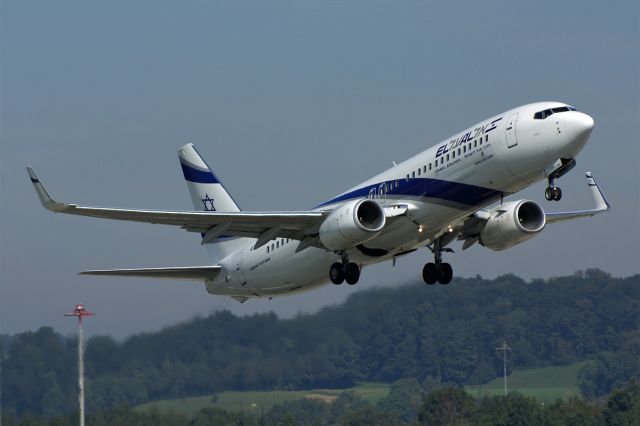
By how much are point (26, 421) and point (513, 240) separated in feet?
77.6

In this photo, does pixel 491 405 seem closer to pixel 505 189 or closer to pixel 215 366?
pixel 215 366

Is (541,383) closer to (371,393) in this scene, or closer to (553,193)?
(371,393)

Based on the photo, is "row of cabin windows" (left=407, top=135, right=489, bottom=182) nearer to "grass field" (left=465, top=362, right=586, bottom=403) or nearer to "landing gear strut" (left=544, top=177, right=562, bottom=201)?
"landing gear strut" (left=544, top=177, right=562, bottom=201)

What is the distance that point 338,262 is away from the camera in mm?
44312

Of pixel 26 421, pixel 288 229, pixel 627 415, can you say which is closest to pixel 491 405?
pixel 627 415

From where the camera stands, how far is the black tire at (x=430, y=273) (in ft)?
152

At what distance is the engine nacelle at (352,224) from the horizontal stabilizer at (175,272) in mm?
9466

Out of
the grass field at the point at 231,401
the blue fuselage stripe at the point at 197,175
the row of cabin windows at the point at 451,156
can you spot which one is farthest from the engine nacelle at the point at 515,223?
the grass field at the point at 231,401

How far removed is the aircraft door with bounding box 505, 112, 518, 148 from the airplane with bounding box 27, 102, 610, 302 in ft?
0.10

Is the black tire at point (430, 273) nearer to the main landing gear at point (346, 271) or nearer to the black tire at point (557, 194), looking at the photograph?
the main landing gear at point (346, 271)

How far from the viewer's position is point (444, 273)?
46.3 metres

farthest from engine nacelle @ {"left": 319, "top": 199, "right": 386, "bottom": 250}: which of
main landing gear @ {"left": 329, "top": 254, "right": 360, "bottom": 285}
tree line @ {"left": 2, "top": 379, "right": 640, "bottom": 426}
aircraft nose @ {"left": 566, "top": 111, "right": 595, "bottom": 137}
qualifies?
tree line @ {"left": 2, "top": 379, "right": 640, "bottom": 426}

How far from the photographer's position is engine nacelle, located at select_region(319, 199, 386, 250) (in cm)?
4109

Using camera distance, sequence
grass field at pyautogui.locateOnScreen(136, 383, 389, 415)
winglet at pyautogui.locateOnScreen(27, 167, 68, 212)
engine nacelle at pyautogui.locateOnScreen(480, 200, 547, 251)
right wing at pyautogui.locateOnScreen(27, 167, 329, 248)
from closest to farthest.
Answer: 1. winglet at pyautogui.locateOnScreen(27, 167, 68, 212)
2. right wing at pyautogui.locateOnScreen(27, 167, 329, 248)
3. engine nacelle at pyautogui.locateOnScreen(480, 200, 547, 251)
4. grass field at pyautogui.locateOnScreen(136, 383, 389, 415)
